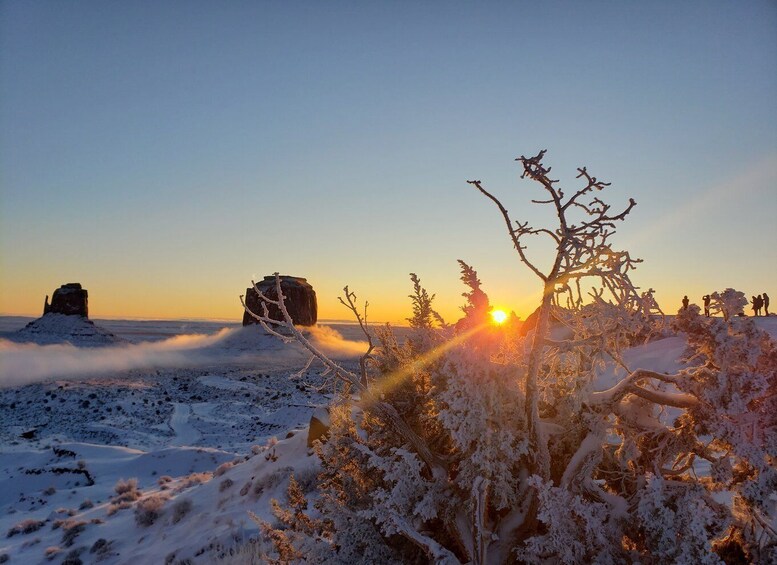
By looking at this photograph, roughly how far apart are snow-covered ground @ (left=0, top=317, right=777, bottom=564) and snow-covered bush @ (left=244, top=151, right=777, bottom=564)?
1225 millimetres

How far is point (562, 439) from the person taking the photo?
3910 mm

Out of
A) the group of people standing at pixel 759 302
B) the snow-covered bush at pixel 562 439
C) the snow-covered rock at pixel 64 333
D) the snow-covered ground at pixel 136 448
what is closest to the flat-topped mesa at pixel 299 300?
the snow-covered rock at pixel 64 333

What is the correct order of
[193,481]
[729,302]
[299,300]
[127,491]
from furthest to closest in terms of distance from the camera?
[299,300] → [193,481] → [127,491] → [729,302]

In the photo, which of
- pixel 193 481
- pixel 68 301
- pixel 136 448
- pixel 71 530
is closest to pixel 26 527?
pixel 71 530

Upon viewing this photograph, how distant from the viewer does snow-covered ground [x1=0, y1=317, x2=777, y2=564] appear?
1209cm

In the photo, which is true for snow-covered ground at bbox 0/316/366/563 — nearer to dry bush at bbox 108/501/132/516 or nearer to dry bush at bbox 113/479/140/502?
dry bush at bbox 108/501/132/516

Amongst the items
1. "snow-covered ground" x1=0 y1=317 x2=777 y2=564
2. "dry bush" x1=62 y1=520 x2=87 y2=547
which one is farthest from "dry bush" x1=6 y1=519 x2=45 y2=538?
"dry bush" x1=62 y1=520 x2=87 y2=547

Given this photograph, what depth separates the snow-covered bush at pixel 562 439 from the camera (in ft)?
10.7

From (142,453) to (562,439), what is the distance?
22.8m

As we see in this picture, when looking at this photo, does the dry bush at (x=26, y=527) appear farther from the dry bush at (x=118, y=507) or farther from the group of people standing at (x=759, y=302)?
the group of people standing at (x=759, y=302)

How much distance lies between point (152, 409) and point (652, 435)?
35.5 m

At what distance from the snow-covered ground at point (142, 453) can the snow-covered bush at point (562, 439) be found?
1225 mm

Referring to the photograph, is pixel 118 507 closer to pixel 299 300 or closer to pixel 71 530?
pixel 71 530

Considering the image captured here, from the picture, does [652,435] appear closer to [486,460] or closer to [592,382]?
[592,382]
